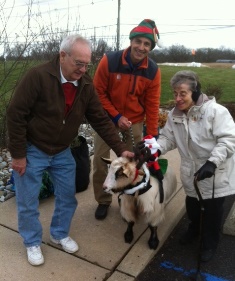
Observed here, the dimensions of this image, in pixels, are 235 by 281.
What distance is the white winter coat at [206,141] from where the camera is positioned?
9.43ft

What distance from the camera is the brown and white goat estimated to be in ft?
9.31

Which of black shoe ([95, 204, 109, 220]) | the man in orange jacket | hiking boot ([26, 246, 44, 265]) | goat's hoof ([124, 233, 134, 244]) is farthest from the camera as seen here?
black shoe ([95, 204, 109, 220])

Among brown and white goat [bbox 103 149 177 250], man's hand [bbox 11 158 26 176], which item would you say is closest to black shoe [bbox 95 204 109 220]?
brown and white goat [bbox 103 149 177 250]

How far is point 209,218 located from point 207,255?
1.31ft

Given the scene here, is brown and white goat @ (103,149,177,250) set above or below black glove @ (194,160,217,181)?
below

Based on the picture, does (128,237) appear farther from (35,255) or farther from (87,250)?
(35,255)

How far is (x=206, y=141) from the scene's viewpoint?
3053 millimetres

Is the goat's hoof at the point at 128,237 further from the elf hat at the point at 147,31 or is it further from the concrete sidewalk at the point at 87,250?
the elf hat at the point at 147,31

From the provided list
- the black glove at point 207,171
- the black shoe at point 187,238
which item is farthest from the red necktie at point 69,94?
the black shoe at point 187,238

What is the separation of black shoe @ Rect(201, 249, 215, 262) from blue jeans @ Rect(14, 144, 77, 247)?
143 centimetres

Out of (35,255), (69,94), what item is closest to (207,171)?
(69,94)

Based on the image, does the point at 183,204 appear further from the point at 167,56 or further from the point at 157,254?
the point at 167,56

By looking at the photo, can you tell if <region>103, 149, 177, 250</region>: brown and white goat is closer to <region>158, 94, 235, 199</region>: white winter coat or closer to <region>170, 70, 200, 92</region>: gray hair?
<region>158, 94, 235, 199</region>: white winter coat

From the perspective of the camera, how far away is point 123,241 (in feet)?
11.5
